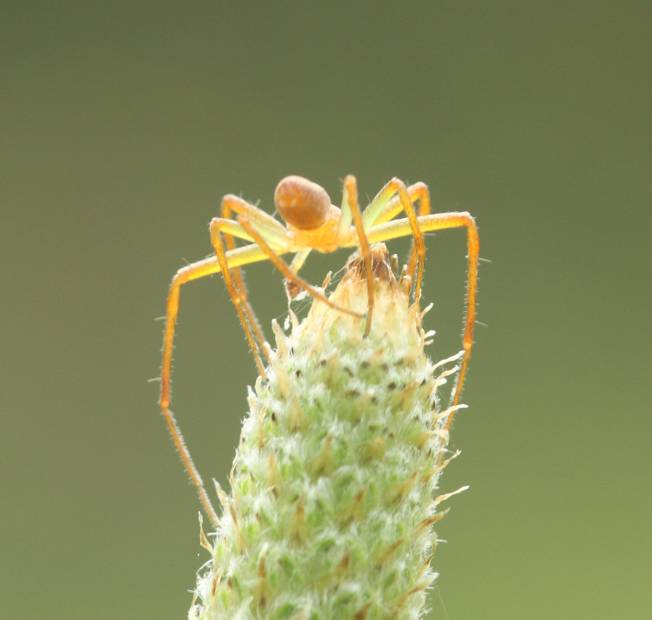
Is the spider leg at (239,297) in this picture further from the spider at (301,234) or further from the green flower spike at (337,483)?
the green flower spike at (337,483)

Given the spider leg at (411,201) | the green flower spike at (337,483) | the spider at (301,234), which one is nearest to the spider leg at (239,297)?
the spider at (301,234)

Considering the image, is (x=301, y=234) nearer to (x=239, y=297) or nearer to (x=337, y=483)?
(x=239, y=297)

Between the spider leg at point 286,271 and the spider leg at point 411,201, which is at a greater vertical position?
the spider leg at point 411,201

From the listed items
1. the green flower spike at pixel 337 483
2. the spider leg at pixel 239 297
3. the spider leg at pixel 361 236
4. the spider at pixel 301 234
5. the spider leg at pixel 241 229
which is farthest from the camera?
the spider leg at pixel 241 229

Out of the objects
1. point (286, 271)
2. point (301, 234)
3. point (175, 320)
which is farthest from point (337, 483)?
point (301, 234)

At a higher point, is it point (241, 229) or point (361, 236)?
point (241, 229)

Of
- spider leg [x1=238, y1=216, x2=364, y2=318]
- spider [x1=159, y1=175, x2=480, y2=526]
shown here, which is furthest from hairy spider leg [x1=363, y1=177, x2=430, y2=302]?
spider leg [x1=238, y1=216, x2=364, y2=318]

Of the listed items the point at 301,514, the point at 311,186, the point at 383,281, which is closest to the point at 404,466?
the point at 301,514

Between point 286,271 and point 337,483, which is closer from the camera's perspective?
point 337,483

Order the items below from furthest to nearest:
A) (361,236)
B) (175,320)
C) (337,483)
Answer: (175,320) → (361,236) → (337,483)
